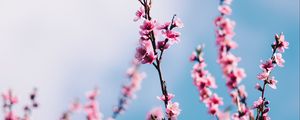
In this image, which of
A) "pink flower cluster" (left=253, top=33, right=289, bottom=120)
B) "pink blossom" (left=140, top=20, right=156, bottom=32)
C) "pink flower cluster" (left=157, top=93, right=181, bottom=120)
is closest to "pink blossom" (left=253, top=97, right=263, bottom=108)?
"pink flower cluster" (left=253, top=33, right=289, bottom=120)

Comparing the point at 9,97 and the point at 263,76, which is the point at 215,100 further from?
the point at 9,97

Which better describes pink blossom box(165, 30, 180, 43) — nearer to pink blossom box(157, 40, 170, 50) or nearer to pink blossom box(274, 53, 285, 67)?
pink blossom box(157, 40, 170, 50)

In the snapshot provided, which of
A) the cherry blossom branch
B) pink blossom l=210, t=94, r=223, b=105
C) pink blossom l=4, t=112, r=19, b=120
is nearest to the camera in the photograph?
the cherry blossom branch

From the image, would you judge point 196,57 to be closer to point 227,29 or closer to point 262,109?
point 227,29

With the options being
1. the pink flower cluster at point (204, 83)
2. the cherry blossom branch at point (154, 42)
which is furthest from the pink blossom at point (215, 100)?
the cherry blossom branch at point (154, 42)

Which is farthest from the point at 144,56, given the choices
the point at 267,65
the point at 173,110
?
the point at 267,65

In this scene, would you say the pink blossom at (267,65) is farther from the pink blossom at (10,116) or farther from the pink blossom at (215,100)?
the pink blossom at (10,116)
